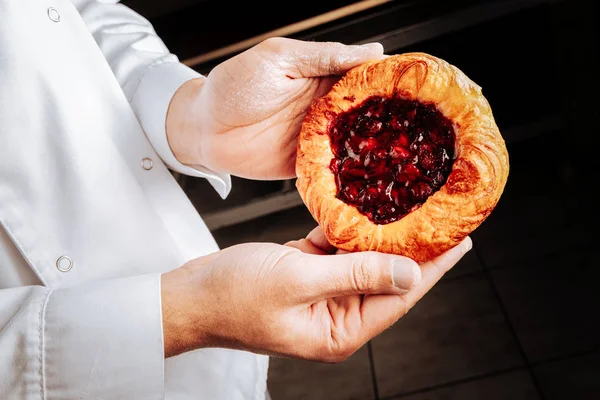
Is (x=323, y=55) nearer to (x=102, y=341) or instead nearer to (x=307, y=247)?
(x=307, y=247)

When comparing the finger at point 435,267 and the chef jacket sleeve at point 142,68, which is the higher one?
the chef jacket sleeve at point 142,68

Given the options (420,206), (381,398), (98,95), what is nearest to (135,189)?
(98,95)

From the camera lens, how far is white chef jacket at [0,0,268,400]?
1.20 m

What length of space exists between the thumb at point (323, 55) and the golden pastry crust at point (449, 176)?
0.13ft

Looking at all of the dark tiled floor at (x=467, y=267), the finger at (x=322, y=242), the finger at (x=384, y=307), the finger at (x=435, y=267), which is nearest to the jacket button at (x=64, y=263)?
the finger at (x=322, y=242)

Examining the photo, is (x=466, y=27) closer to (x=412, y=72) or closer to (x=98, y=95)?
(x=412, y=72)

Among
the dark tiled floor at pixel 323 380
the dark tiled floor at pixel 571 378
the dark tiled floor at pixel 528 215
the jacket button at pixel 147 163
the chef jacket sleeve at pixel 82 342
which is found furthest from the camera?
the dark tiled floor at pixel 528 215

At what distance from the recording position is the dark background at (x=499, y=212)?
2.60 metres

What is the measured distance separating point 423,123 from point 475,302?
1.74 metres

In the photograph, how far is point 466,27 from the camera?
10.7 feet

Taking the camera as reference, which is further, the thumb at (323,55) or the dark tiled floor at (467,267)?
the dark tiled floor at (467,267)

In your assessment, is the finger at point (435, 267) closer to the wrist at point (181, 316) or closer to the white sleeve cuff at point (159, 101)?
the wrist at point (181, 316)

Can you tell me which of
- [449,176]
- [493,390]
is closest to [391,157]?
[449,176]

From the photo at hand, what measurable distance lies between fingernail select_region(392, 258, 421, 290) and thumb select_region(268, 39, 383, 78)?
575 mm
